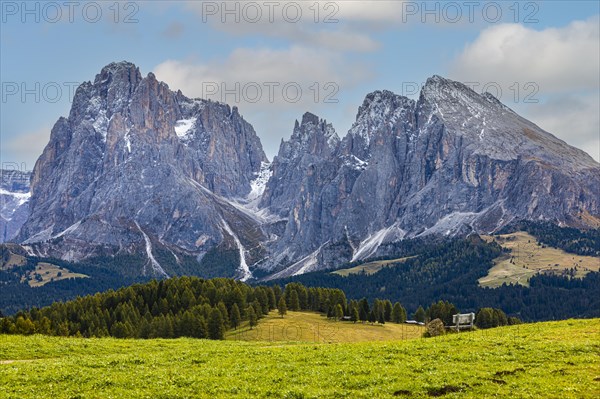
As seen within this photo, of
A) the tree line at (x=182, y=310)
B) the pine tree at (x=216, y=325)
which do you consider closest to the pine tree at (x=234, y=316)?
the tree line at (x=182, y=310)

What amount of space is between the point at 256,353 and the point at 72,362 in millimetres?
14130

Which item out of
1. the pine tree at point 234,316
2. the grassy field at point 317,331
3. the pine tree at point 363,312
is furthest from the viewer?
the pine tree at point 363,312

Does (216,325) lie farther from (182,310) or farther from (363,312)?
(363,312)

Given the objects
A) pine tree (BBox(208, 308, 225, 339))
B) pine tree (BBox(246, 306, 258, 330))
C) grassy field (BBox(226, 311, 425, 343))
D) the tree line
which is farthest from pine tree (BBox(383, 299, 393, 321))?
pine tree (BBox(208, 308, 225, 339))

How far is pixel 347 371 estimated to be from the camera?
46062 millimetres

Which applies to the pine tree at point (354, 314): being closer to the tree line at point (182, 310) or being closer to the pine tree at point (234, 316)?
the tree line at point (182, 310)

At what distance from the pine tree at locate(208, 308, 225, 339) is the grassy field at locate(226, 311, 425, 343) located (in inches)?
149

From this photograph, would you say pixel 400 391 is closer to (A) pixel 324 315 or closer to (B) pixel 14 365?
(B) pixel 14 365

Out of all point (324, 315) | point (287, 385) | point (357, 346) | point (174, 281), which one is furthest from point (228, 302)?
point (287, 385)

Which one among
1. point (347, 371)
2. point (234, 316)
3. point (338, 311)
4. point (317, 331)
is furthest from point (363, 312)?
point (347, 371)

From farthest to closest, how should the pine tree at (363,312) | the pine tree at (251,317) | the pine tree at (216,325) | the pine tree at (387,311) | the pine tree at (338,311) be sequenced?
the pine tree at (387,311), the pine tree at (363,312), the pine tree at (338,311), the pine tree at (251,317), the pine tree at (216,325)

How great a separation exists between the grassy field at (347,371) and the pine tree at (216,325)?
240 feet

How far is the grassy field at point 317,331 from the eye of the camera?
135 m

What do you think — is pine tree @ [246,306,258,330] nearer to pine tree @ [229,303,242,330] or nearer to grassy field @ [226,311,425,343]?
grassy field @ [226,311,425,343]
